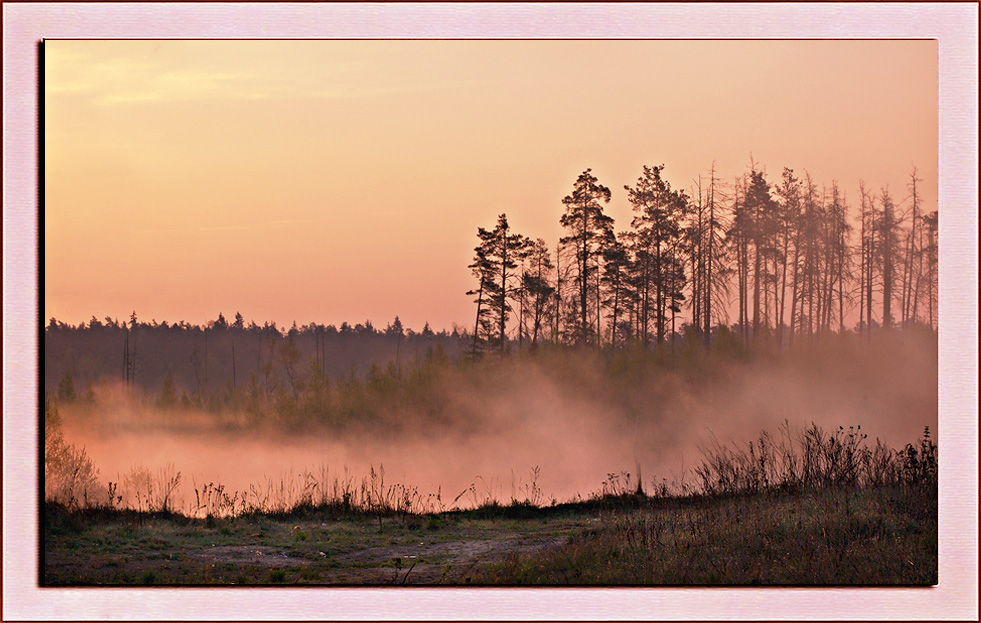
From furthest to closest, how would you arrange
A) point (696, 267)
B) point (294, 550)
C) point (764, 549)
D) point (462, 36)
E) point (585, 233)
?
point (696, 267), point (585, 233), point (294, 550), point (462, 36), point (764, 549)

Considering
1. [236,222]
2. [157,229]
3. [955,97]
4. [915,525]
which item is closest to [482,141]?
[236,222]

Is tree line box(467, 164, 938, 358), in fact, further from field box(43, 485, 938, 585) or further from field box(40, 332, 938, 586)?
field box(43, 485, 938, 585)

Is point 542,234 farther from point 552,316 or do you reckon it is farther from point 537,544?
point 537,544

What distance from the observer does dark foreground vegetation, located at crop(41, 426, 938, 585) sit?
324 inches

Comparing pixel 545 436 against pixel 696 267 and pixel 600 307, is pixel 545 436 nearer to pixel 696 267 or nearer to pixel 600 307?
pixel 600 307

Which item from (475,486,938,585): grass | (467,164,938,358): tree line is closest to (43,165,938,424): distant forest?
(467,164,938,358): tree line

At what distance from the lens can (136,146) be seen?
884cm

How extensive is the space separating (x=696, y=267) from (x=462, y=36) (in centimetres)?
339

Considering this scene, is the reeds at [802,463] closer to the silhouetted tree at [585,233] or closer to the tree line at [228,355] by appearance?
the silhouetted tree at [585,233]

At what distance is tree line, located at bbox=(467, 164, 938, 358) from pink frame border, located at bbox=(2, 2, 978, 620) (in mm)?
877

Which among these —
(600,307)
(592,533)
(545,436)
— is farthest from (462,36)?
(592,533)

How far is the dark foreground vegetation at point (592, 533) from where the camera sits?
823cm

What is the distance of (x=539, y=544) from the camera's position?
9.08m

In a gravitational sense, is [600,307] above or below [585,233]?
below
